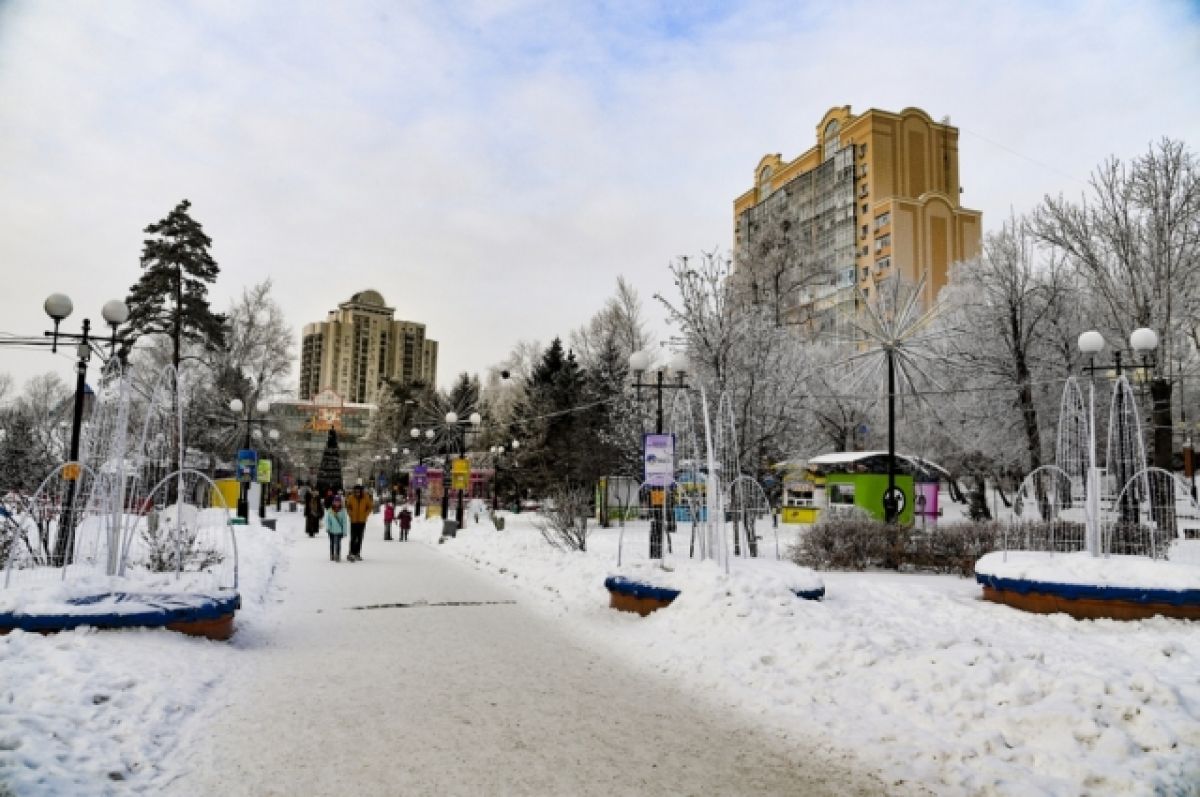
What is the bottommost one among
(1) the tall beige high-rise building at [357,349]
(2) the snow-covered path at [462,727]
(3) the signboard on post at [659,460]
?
(2) the snow-covered path at [462,727]

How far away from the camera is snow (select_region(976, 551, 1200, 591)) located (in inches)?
370

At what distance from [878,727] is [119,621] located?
640cm

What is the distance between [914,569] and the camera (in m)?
15.4

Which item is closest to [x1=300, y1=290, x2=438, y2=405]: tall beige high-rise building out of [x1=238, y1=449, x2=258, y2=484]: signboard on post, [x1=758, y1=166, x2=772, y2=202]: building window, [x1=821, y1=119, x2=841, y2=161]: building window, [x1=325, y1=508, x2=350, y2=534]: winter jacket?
[x1=758, y1=166, x2=772, y2=202]: building window

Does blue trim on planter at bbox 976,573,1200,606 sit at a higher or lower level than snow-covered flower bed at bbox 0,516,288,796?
higher

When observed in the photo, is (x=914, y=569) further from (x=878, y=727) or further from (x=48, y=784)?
(x=48, y=784)

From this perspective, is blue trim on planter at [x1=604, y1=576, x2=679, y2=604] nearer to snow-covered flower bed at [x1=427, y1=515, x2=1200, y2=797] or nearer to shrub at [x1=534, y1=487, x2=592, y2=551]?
snow-covered flower bed at [x1=427, y1=515, x2=1200, y2=797]

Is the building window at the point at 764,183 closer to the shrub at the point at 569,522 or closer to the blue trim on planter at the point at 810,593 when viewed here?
the shrub at the point at 569,522

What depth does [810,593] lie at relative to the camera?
31.0 ft

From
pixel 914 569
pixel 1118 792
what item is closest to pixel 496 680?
pixel 1118 792

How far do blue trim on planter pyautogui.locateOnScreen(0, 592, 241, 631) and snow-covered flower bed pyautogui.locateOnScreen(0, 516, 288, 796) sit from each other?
11 centimetres

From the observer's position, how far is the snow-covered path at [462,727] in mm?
4305

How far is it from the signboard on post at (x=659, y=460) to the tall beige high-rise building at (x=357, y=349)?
12825cm

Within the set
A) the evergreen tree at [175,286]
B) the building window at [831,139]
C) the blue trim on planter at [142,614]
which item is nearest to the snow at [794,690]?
the blue trim on planter at [142,614]
